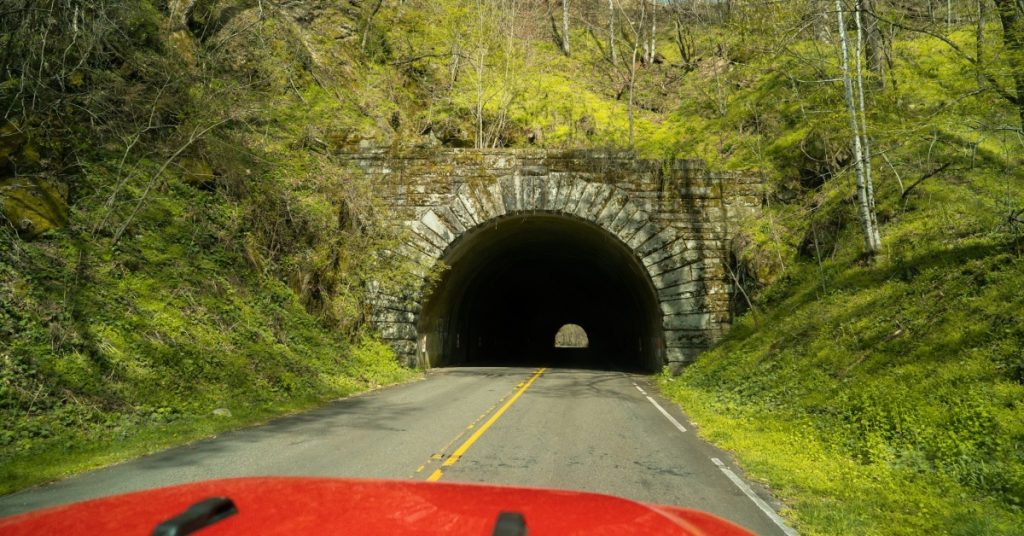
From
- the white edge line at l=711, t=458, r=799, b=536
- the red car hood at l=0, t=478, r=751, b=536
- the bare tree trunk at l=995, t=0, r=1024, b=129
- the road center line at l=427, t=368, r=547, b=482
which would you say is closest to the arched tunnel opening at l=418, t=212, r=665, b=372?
the road center line at l=427, t=368, r=547, b=482

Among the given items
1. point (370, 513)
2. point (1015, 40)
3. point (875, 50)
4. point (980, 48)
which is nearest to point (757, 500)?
point (370, 513)

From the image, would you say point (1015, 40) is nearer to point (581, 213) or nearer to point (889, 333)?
point (889, 333)

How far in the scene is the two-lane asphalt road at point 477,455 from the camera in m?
6.15

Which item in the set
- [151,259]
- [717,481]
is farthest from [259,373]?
[717,481]

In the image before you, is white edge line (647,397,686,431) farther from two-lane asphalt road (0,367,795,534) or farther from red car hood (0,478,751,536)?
red car hood (0,478,751,536)

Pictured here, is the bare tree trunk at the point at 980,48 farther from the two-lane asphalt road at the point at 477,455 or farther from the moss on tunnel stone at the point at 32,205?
the moss on tunnel stone at the point at 32,205

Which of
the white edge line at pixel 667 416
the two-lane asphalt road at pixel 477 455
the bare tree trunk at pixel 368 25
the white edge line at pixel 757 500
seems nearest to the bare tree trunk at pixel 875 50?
the white edge line at pixel 667 416

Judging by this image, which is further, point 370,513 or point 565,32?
point 565,32

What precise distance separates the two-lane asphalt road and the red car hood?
3629mm

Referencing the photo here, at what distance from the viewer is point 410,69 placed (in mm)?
31422

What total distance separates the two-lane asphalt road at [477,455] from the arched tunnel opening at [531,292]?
971 centimetres

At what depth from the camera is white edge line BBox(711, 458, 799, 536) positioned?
5.19 m

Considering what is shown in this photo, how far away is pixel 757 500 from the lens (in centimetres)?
602

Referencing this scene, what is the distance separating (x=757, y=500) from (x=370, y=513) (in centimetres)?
515
